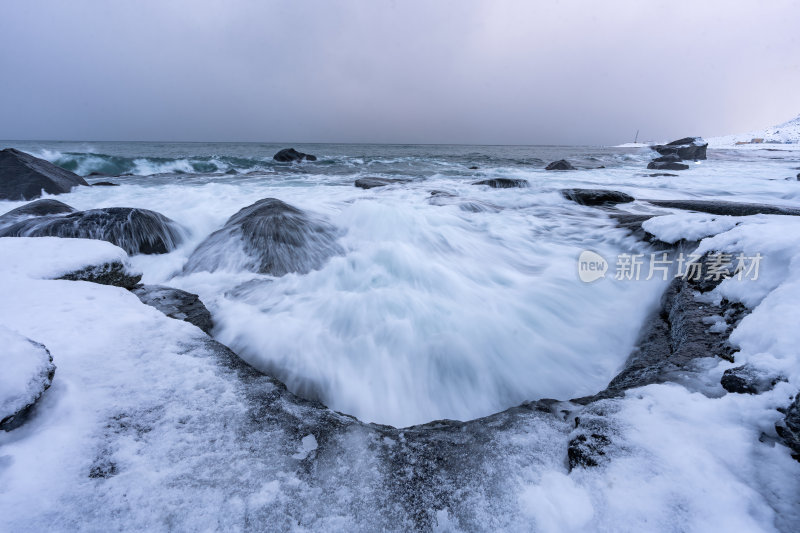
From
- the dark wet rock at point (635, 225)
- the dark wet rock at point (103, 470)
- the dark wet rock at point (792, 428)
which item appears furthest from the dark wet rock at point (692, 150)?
the dark wet rock at point (103, 470)

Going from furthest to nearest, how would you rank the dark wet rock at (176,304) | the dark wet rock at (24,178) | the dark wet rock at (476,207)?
the dark wet rock at (24,178), the dark wet rock at (476,207), the dark wet rock at (176,304)

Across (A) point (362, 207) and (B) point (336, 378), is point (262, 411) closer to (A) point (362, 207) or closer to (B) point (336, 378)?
(B) point (336, 378)

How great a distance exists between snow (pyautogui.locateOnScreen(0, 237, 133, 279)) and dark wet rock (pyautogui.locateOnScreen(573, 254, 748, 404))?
370 centimetres

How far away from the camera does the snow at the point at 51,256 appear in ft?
8.34

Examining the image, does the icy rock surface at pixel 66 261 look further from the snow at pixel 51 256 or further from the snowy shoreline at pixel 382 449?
the snowy shoreline at pixel 382 449

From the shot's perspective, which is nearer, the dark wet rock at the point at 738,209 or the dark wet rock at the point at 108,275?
the dark wet rock at the point at 108,275

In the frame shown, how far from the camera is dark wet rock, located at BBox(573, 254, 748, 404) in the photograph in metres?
1.83

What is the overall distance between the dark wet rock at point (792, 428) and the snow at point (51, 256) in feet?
13.8

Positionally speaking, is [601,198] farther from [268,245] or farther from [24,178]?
[24,178]

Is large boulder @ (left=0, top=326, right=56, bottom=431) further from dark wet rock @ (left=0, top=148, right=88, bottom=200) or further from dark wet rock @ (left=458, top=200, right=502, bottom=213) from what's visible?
dark wet rock @ (left=0, top=148, right=88, bottom=200)

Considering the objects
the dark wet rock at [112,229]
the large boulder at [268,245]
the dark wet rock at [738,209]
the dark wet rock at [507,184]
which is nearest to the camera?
the large boulder at [268,245]

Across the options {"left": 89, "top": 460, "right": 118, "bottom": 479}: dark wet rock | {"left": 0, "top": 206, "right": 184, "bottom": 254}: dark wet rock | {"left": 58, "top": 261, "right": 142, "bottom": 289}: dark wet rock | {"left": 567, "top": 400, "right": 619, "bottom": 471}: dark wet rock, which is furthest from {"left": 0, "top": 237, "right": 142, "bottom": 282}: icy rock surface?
{"left": 567, "top": 400, "right": 619, "bottom": 471}: dark wet rock

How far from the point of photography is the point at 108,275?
2881 mm

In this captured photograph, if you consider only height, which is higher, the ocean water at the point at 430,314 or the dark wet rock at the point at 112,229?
the dark wet rock at the point at 112,229
